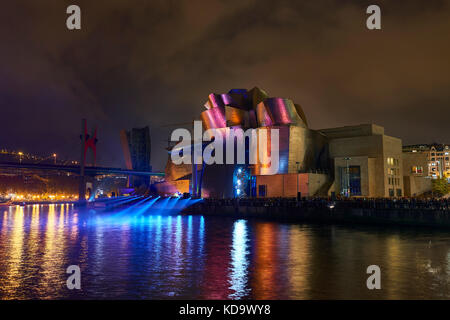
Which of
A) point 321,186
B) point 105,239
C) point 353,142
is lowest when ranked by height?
point 105,239

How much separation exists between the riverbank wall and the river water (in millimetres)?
7650

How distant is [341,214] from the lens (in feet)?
130

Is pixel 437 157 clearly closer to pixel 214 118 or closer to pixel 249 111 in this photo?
pixel 249 111

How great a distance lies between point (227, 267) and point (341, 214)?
26.0 m

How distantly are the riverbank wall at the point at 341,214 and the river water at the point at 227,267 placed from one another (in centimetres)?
765

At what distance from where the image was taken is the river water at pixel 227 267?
1215cm

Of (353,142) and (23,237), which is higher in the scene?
(353,142)

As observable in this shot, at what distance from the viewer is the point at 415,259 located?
17844 mm

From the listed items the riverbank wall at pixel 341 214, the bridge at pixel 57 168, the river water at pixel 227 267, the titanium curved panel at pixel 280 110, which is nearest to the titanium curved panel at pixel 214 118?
the titanium curved panel at pixel 280 110

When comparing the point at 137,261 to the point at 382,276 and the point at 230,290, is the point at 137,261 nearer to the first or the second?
the point at 230,290

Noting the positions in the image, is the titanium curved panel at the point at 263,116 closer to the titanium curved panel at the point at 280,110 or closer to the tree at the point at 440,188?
the titanium curved panel at the point at 280,110

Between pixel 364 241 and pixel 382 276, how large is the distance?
35.7 feet
